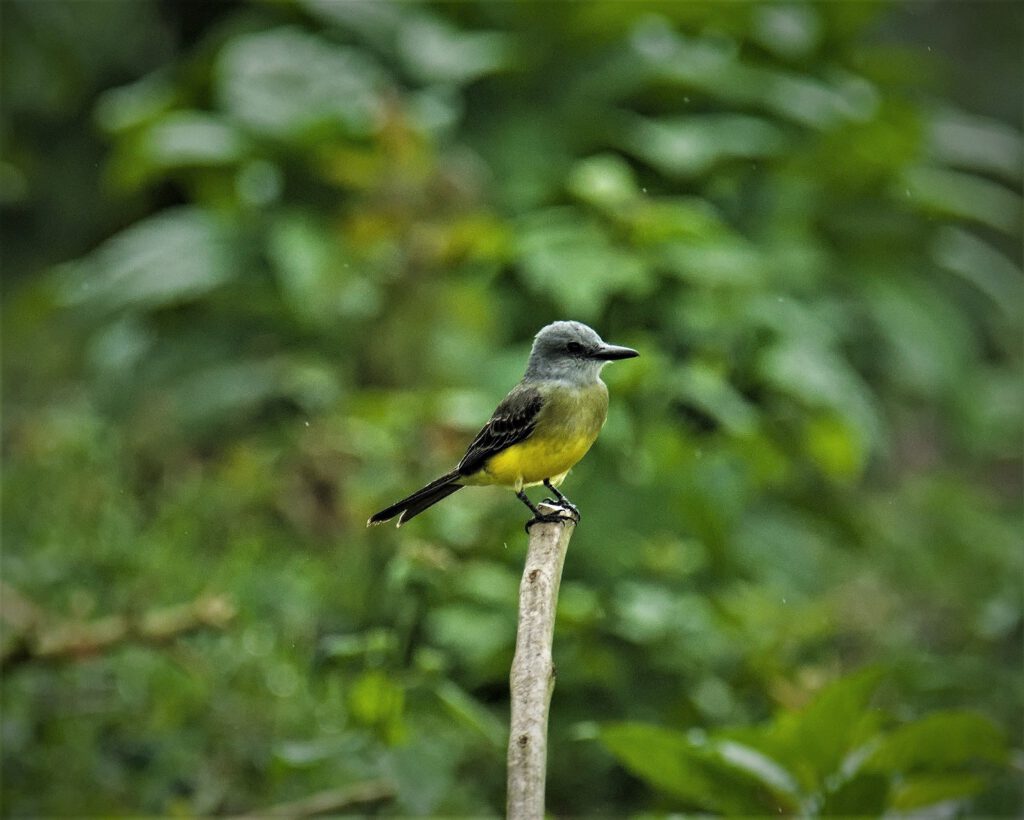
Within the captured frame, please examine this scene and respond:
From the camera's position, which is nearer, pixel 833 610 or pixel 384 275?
pixel 833 610

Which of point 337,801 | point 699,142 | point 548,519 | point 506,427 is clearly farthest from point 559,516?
point 699,142

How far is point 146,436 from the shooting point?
5.23m

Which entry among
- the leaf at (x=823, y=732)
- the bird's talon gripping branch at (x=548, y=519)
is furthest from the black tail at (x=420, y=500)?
the leaf at (x=823, y=732)

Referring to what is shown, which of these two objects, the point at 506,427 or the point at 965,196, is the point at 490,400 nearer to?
the point at 506,427

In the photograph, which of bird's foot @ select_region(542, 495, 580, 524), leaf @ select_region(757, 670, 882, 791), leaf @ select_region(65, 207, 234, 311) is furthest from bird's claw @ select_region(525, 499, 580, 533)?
leaf @ select_region(65, 207, 234, 311)

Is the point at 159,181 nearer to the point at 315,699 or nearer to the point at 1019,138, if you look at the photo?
the point at 315,699

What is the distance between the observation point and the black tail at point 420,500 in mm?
1380

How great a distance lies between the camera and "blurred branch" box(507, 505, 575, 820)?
4.08 ft

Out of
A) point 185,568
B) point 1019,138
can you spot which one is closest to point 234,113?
point 185,568

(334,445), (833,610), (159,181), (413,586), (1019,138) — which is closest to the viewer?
(413,586)

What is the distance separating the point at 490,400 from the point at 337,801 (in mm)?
1080

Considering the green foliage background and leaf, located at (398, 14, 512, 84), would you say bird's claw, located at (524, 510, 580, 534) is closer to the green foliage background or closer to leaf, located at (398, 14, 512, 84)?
the green foliage background

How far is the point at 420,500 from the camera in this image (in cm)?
152

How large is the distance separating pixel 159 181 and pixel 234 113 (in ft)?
4.59
